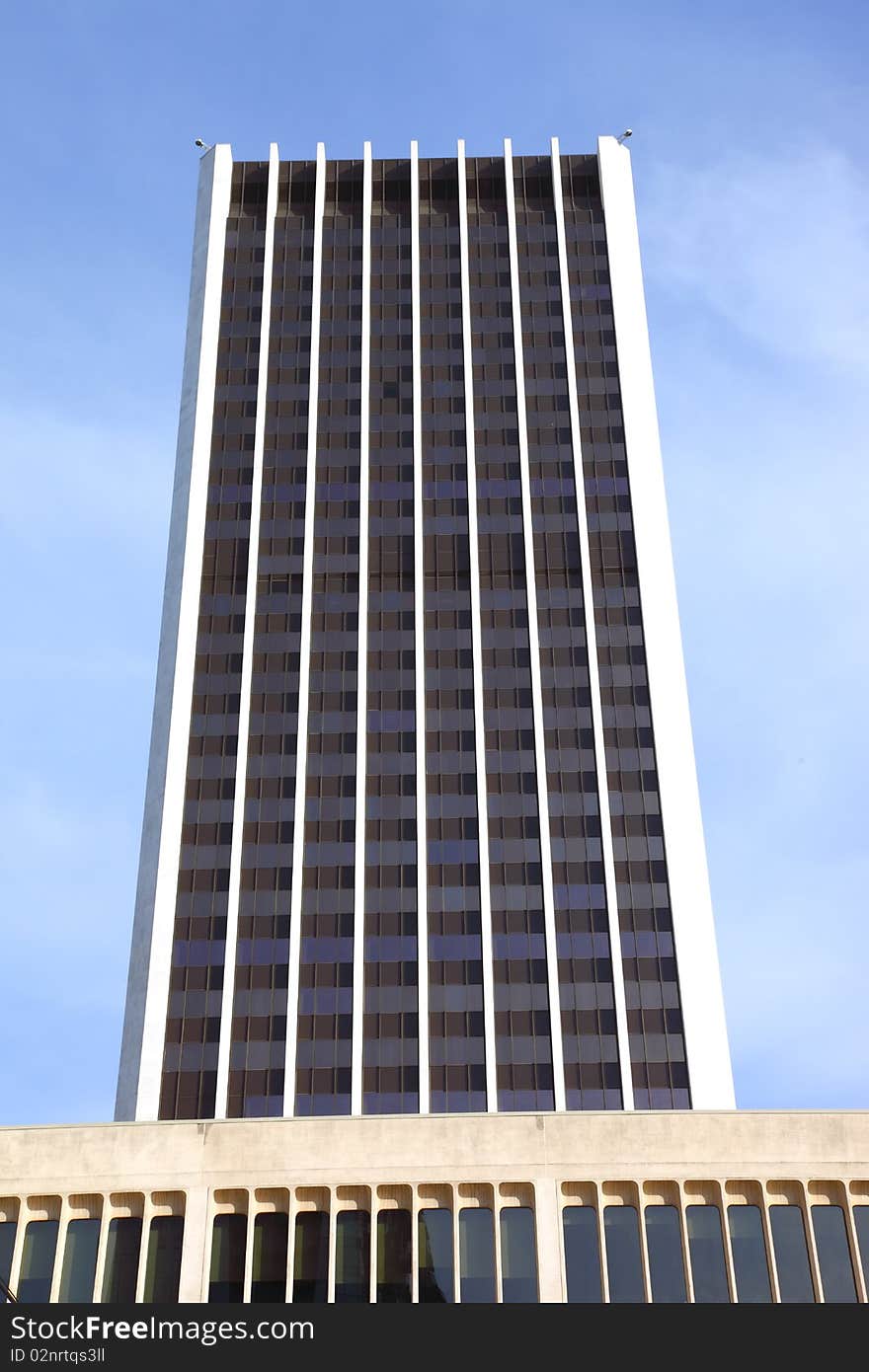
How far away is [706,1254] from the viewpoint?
45719mm

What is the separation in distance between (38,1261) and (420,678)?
3118 inches

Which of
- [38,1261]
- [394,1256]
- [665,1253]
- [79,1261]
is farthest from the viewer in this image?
[79,1261]

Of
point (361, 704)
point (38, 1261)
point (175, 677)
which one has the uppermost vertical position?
point (175, 677)

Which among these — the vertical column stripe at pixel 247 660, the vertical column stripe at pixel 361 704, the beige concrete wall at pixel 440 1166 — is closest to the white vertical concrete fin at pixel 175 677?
the vertical column stripe at pixel 247 660

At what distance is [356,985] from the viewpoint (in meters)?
111

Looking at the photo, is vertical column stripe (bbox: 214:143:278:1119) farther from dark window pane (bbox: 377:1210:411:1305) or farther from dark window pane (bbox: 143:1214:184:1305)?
dark window pane (bbox: 377:1210:411:1305)

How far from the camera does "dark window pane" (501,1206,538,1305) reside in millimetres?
44812

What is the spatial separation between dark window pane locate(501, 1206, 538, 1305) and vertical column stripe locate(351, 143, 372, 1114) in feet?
193

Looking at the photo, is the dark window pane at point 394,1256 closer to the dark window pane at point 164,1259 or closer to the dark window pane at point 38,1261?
the dark window pane at point 164,1259

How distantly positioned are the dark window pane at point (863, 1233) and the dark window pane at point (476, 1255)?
10243 mm

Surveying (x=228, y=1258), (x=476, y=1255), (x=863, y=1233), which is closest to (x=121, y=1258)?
(x=228, y=1258)

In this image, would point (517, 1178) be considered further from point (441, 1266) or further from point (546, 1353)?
point (546, 1353)

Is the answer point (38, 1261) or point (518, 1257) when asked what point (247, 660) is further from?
point (518, 1257)

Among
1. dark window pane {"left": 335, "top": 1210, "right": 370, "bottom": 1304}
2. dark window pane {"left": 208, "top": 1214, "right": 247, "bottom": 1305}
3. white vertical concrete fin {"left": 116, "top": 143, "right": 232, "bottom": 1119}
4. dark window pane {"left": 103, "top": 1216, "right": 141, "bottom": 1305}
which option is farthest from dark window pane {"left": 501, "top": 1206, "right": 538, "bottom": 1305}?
white vertical concrete fin {"left": 116, "top": 143, "right": 232, "bottom": 1119}
